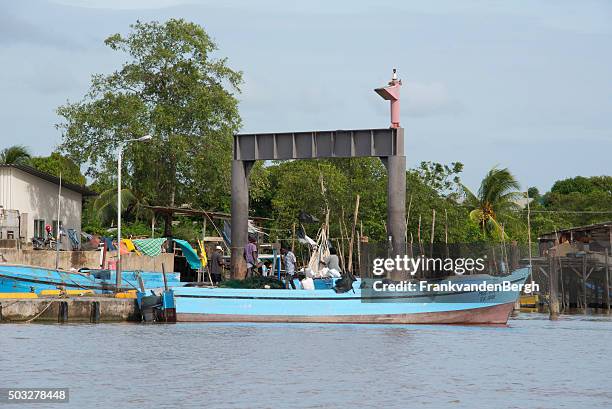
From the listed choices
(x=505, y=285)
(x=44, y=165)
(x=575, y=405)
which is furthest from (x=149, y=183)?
(x=575, y=405)

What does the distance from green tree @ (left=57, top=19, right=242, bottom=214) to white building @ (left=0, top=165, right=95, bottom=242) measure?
5.56 meters

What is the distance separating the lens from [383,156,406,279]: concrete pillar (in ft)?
132

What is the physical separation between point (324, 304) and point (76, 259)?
56.9 feet

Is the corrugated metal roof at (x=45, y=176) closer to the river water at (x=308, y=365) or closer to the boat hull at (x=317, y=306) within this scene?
the boat hull at (x=317, y=306)

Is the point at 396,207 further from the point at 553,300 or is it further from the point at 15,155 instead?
the point at 15,155

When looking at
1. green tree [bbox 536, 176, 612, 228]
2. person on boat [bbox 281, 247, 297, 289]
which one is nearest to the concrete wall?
person on boat [bbox 281, 247, 297, 289]

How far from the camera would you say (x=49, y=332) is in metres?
31.8

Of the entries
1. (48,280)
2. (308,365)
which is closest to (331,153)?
(48,280)

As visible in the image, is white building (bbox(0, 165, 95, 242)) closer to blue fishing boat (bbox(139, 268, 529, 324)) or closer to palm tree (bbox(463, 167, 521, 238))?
blue fishing boat (bbox(139, 268, 529, 324))

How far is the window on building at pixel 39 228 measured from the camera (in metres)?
55.8

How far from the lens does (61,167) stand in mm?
72875

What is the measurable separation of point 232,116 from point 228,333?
3311 cm

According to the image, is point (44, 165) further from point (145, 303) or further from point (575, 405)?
point (575, 405)

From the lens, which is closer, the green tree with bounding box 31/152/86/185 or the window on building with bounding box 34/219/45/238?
the window on building with bounding box 34/219/45/238
